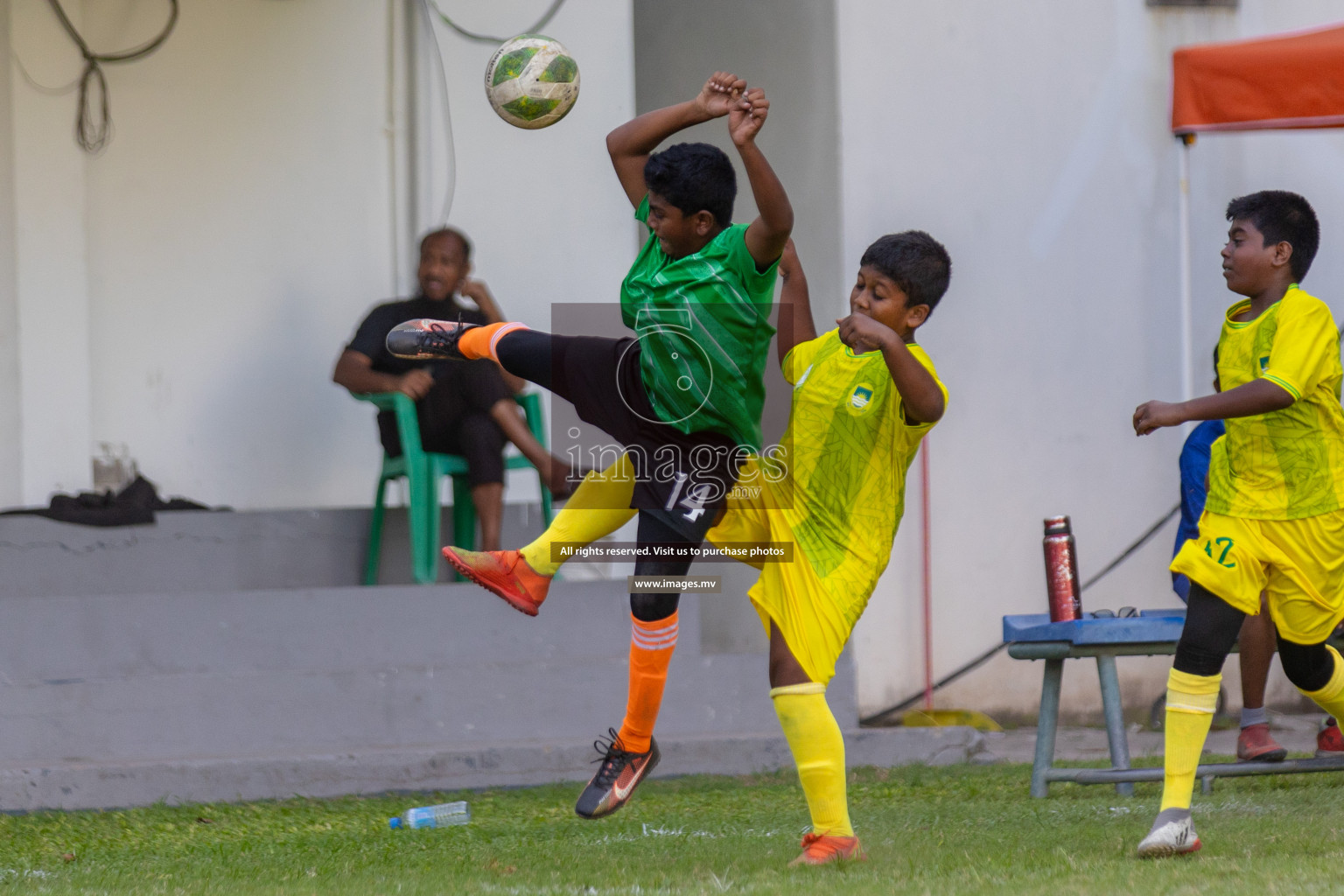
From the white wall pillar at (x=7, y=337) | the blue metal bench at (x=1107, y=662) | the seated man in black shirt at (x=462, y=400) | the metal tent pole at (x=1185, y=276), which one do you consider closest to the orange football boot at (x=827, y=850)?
the blue metal bench at (x=1107, y=662)

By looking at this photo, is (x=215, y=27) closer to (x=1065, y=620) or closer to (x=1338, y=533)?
(x=1065, y=620)

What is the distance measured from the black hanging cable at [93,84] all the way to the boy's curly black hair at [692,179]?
5178 millimetres

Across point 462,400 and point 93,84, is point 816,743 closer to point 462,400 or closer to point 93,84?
point 462,400

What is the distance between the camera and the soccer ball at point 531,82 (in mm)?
5148

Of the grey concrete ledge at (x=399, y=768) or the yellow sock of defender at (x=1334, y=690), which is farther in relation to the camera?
the grey concrete ledge at (x=399, y=768)

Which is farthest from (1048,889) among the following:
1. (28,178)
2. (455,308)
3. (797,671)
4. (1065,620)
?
(28,178)

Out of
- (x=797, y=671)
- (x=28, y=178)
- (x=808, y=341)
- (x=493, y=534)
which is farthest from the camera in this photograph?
(x=28, y=178)

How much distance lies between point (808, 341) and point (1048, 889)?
1.69 metres

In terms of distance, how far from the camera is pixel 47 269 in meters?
8.27

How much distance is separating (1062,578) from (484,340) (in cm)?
266

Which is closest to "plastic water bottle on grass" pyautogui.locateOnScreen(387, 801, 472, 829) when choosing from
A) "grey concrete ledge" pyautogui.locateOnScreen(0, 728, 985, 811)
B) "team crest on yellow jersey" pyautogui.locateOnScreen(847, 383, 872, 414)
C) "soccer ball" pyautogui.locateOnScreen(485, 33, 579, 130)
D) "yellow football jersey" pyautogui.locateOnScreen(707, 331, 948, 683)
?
"grey concrete ledge" pyautogui.locateOnScreen(0, 728, 985, 811)

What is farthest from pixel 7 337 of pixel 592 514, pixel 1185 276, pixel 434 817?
pixel 1185 276

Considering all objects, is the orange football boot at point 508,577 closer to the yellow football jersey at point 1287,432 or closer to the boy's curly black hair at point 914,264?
the boy's curly black hair at point 914,264

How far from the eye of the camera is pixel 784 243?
4301 millimetres
